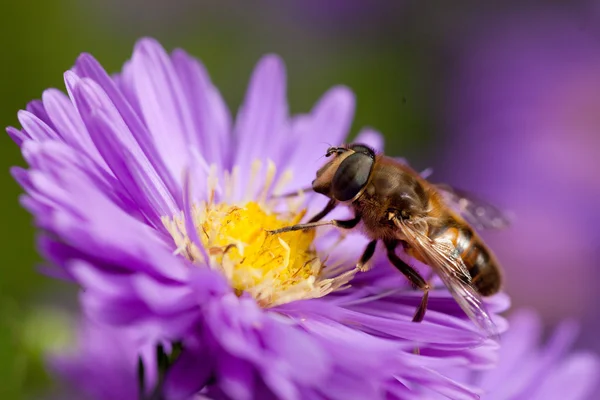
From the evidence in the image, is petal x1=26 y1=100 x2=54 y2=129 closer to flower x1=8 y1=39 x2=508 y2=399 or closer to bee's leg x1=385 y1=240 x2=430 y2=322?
flower x1=8 y1=39 x2=508 y2=399

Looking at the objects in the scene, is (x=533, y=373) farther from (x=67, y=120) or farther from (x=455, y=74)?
(x=455, y=74)

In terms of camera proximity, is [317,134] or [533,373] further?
[317,134]

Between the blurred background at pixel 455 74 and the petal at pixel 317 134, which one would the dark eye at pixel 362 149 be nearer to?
the petal at pixel 317 134

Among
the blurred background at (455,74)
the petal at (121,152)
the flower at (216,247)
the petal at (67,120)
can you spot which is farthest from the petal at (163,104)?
the blurred background at (455,74)

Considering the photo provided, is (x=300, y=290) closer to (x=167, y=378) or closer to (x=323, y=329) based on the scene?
(x=323, y=329)

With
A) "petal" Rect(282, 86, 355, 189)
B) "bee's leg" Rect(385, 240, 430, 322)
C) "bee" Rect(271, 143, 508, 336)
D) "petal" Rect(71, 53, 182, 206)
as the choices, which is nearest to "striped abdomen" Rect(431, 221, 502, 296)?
"bee" Rect(271, 143, 508, 336)

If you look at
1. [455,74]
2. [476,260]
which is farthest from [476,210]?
[455,74]

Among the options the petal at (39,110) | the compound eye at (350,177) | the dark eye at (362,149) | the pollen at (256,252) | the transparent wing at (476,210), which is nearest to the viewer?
the petal at (39,110)
